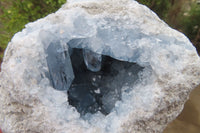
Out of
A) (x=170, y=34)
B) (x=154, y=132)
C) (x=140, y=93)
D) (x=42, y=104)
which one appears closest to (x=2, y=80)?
(x=42, y=104)

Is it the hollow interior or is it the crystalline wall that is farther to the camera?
the hollow interior

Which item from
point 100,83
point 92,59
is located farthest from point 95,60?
point 100,83

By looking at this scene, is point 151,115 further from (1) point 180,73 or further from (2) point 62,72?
→ (2) point 62,72

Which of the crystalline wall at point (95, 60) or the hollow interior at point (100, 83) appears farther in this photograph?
the hollow interior at point (100, 83)

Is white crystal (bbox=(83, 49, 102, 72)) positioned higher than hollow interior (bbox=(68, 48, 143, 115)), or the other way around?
white crystal (bbox=(83, 49, 102, 72))

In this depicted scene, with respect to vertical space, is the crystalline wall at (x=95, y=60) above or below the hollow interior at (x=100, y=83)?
above
